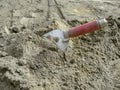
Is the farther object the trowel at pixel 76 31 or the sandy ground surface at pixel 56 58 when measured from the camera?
the trowel at pixel 76 31

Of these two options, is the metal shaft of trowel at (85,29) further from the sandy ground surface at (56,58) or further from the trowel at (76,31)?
the sandy ground surface at (56,58)

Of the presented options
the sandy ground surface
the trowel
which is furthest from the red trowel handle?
the sandy ground surface

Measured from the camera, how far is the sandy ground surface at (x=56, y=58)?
2.96 m

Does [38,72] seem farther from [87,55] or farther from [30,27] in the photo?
[30,27]

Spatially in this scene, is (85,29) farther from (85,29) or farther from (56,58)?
(56,58)

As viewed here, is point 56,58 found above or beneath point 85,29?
beneath

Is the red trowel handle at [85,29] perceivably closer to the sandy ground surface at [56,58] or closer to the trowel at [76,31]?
the trowel at [76,31]

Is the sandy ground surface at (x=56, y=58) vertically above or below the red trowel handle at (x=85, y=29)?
below

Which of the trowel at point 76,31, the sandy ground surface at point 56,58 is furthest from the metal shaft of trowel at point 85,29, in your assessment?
Answer: the sandy ground surface at point 56,58

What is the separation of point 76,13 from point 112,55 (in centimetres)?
103

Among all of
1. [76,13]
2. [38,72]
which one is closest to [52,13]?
[76,13]

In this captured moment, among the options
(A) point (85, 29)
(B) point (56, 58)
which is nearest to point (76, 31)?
(A) point (85, 29)

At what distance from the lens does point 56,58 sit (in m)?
3.17

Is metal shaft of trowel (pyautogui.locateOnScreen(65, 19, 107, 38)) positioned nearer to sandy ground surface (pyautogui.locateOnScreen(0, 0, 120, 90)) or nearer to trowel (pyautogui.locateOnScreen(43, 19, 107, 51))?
trowel (pyautogui.locateOnScreen(43, 19, 107, 51))
